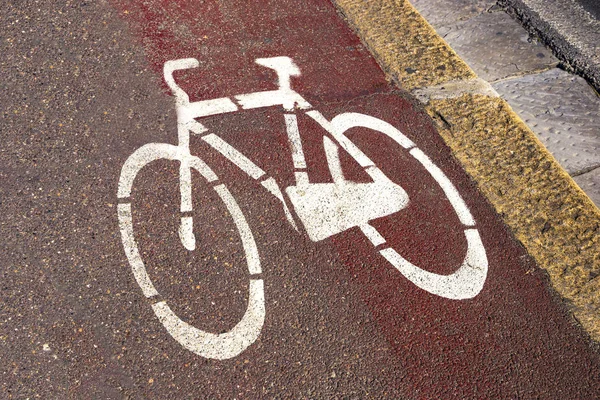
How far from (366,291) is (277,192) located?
30.1 inches

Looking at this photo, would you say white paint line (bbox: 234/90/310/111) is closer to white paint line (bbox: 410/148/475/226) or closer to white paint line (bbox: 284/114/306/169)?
white paint line (bbox: 284/114/306/169)

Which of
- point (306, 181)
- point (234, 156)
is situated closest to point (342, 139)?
point (306, 181)

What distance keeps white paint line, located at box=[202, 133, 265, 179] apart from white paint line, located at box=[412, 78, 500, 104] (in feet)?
4.20

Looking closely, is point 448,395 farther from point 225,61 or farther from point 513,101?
point 225,61

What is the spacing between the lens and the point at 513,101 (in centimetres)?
415

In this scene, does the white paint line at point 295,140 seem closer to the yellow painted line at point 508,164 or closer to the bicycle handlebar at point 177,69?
the bicycle handlebar at point 177,69

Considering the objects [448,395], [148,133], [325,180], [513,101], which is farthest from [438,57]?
[448,395]

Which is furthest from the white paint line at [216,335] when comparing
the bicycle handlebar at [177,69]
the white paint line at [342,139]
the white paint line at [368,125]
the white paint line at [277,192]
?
the bicycle handlebar at [177,69]

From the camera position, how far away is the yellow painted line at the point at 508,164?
10.8ft

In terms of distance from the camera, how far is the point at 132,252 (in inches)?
123

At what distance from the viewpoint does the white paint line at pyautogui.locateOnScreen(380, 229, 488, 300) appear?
315cm

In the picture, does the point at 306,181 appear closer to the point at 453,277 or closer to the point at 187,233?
the point at 187,233

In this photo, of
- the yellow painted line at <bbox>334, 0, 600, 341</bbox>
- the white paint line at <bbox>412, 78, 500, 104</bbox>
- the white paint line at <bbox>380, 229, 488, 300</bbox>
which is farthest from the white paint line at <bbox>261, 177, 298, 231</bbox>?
the white paint line at <bbox>412, 78, 500, 104</bbox>

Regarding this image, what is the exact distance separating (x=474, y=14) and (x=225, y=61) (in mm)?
→ 2053
